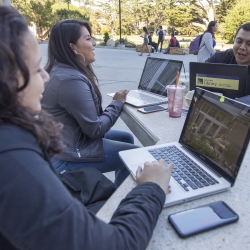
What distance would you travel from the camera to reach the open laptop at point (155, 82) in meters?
2.20

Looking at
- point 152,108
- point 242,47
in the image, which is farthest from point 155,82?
point 242,47

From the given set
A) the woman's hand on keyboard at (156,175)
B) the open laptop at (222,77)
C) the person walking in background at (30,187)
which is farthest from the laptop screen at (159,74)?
the person walking in background at (30,187)

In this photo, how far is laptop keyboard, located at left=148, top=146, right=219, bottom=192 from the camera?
974mm

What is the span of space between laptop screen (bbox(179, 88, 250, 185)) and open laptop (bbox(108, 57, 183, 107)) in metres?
0.83

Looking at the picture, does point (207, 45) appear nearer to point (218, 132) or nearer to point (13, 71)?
point (218, 132)

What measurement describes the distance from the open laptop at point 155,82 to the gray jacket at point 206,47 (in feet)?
12.6

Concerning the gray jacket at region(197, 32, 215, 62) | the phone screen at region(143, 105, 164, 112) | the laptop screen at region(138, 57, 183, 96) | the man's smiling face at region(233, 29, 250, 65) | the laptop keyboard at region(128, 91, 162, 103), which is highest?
the man's smiling face at region(233, 29, 250, 65)

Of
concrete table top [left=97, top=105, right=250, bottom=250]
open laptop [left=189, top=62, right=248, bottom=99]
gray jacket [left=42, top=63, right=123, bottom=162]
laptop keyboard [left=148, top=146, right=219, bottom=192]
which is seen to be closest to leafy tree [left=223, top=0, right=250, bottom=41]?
open laptop [left=189, top=62, right=248, bottom=99]

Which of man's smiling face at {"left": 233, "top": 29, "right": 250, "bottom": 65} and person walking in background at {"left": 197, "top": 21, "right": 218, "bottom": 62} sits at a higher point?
man's smiling face at {"left": 233, "top": 29, "right": 250, "bottom": 65}

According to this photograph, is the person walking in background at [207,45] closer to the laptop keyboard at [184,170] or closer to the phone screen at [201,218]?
the laptop keyboard at [184,170]

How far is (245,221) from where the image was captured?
0.82 m

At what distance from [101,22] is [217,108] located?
31.9 m

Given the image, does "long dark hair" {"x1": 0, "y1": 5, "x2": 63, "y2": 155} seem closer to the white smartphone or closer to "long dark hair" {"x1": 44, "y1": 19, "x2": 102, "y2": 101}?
"long dark hair" {"x1": 44, "y1": 19, "x2": 102, "y2": 101}

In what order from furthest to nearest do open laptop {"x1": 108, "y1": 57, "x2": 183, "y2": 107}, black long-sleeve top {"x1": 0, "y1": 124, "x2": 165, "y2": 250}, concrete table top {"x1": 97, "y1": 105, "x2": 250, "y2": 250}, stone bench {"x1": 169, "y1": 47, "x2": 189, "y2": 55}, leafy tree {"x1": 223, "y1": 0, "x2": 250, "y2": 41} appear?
leafy tree {"x1": 223, "y1": 0, "x2": 250, "y2": 41}, stone bench {"x1": 169, "y1": 47, "x2": 189, "y2": 55}, open laptop {"x1": 108, "y1": 57, "x2": 183, "y2": 107}, concrete table top {"x1": 97, "y1": 105, "x2": 250, "y2": 250}, black long-sleeve top {"x1": 0, "y1": 124, "x2": 165, "y2": 250}
